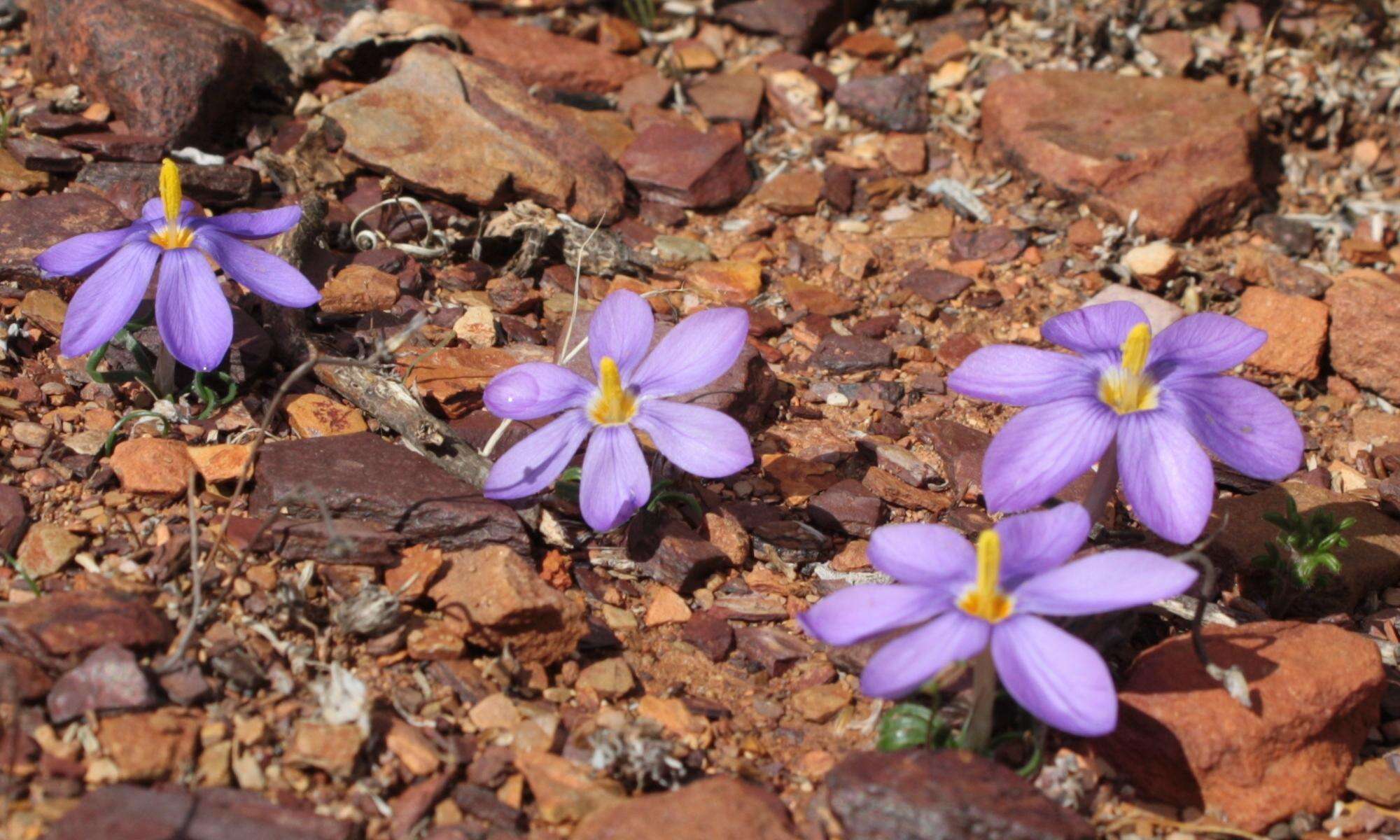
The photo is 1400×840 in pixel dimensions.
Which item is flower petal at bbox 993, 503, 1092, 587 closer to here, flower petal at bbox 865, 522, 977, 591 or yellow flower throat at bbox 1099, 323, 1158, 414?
flower petal at bbox 865, 522, 977, 591

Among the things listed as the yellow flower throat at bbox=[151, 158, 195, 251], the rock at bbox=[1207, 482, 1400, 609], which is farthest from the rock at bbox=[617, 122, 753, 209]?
the rock at bbox=[1207, 482, 1400, 609]

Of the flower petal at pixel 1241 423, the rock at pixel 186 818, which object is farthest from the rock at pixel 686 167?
the rock at pixel 186 818

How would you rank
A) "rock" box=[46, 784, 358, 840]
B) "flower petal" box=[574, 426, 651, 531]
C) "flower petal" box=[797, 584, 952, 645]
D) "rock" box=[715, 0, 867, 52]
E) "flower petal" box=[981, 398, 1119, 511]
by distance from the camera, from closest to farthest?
1. "rock" box=[46, 784, 358, 840]
2. "flower petal" box=[797, 584, 952, 645]
3. "flower petal" box=[981, 398, 1119, 511]
4. "flower petal" box=[574, 426, 651, 531]
5. "rock" box=[715, 0, 867, 52]

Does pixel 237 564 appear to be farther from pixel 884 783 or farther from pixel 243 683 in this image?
pixel 884 783

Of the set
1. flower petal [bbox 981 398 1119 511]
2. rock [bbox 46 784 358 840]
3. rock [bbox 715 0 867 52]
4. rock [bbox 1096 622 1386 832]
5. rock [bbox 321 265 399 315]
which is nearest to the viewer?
rock [bbox 46 784 358 840]

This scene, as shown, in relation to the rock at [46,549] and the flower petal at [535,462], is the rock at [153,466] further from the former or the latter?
the flower petal at [535,462]

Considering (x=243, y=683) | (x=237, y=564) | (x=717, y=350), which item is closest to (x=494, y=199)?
(x=717, y=350)

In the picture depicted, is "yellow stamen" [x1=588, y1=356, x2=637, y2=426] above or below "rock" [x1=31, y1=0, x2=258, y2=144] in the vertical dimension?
below

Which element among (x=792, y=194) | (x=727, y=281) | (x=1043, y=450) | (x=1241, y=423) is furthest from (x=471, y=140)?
(x=1241, y=423)
